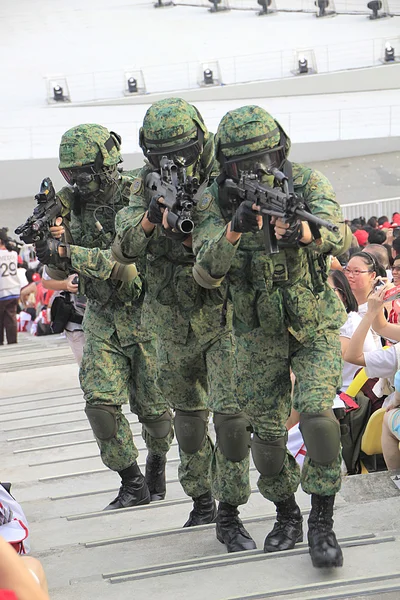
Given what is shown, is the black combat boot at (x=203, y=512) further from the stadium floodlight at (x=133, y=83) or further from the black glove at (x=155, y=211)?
the stadium floodlight at (x=133, y=83)

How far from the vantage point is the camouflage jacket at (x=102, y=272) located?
530 centimetres

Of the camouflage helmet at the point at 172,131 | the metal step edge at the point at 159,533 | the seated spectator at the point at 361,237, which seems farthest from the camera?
the seated spectator at the point at 361,237

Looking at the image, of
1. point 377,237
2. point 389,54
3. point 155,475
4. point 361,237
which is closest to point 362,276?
point 155,475

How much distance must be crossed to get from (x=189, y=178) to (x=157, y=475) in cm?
215

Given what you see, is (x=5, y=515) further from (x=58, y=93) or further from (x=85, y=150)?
(x=58, y=93)

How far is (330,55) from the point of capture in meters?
31.6

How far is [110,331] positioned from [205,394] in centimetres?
77

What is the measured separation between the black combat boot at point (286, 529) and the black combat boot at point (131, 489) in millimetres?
1346

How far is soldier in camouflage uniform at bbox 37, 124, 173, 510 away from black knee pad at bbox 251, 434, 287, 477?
1292mm

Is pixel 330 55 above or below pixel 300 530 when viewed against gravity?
Result: below

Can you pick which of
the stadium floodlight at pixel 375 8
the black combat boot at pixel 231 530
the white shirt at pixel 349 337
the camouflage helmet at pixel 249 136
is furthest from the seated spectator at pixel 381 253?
the stadium floodlight at pixel 375 8

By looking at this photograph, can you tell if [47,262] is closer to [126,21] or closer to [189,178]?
[189,178]

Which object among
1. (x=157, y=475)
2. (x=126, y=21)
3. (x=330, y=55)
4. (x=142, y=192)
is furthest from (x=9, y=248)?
(x=126, y=21)

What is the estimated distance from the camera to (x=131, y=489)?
219 inches
